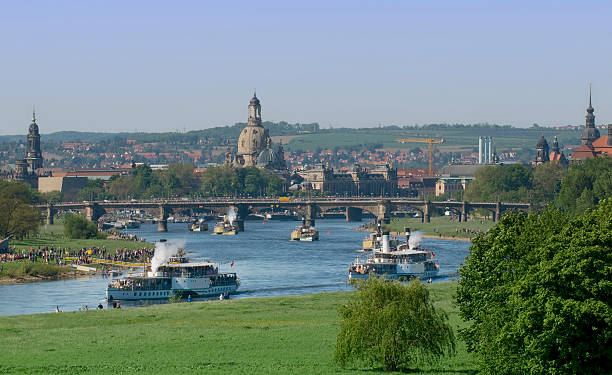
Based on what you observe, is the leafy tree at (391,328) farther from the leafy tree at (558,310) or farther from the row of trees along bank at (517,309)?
the leafy tree at (558,310)

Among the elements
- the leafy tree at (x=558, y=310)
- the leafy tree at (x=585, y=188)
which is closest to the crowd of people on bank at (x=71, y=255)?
the leafy tree at (x=585, y=188)

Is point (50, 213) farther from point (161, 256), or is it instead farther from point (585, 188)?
point (161, 256)

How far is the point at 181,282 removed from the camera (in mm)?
93125

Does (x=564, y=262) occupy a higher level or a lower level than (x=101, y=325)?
higher

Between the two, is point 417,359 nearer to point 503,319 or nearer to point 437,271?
point 503,319

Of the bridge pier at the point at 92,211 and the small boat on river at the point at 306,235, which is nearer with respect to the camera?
the small boat on river at the point at 306,235

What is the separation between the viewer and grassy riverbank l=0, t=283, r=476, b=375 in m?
49.8

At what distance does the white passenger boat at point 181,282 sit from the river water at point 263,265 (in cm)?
156

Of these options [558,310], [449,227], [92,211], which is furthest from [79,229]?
[558,310]

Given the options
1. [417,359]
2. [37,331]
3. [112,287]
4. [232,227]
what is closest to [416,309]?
[417,359]

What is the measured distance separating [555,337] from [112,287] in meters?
53.2

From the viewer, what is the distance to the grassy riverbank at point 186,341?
49.8 meters

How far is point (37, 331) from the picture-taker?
2451 inches

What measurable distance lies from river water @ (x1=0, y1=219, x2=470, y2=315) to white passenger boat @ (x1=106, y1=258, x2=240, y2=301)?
5.13 ft
